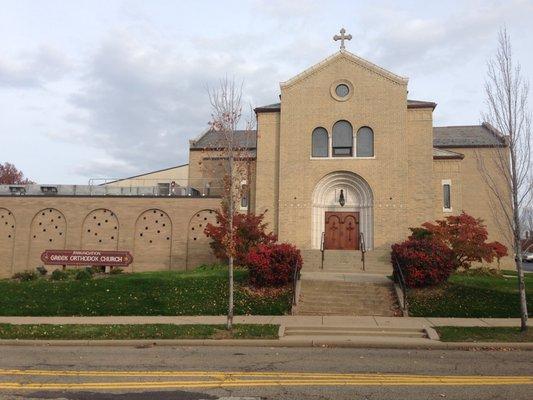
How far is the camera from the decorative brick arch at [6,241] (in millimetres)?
31359

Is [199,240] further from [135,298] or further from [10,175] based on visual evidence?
[10,175]

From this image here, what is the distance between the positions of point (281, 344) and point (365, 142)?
756 inches

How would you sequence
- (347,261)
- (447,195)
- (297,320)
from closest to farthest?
(297,320)
(347,261)
(447,195)

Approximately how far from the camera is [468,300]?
17078 millimetres

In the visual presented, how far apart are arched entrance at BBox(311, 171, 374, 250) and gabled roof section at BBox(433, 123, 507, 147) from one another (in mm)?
8939

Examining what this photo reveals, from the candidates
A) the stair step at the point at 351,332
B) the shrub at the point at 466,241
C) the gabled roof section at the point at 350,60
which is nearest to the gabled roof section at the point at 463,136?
the gabled roof section at the point at 350,60

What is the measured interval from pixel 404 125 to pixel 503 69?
1483 centimetres

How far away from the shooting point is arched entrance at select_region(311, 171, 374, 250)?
2942 cm

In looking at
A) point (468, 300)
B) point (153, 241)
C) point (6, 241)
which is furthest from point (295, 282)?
point (6, 241)

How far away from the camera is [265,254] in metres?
18.9

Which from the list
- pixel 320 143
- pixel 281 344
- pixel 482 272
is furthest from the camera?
pixel 320 143

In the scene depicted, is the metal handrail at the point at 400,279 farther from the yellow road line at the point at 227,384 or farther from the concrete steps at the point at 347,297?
the yellow road line at the point at 227,384

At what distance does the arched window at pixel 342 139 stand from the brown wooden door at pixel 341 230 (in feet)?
11.4

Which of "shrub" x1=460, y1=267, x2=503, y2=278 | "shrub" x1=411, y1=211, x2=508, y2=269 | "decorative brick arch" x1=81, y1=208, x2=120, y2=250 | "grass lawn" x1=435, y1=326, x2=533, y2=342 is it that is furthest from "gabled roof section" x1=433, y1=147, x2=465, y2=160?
"decorative brick arch" x1=81, y1=208, x2=120, y2=250
